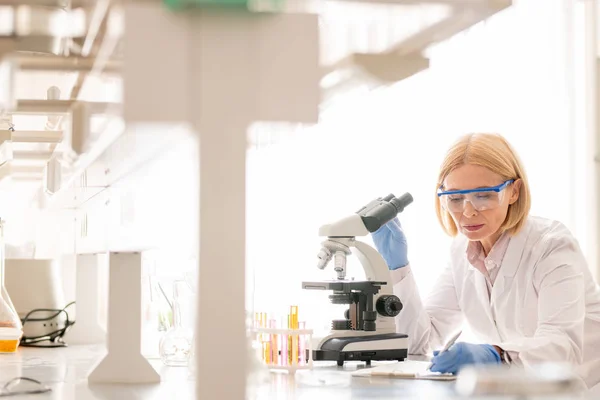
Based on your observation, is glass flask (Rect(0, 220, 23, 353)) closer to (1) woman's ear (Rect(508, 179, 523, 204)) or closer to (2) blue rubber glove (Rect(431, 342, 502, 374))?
(2) blue rubber glove (Rect(431, 342, 502, 374))

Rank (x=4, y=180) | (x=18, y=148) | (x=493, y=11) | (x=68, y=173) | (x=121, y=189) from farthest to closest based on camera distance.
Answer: (x=4, y=180) → (x=18, y=148) → (x=68, y=173) → (x=121, y=189) → (x=493, y=11)

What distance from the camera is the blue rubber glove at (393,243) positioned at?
254 cm

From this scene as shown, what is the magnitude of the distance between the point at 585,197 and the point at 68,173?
3977 millimetres

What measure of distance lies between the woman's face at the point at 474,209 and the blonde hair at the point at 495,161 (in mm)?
16

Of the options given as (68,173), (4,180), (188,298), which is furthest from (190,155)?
(4,180)

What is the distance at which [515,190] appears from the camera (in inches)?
98.4

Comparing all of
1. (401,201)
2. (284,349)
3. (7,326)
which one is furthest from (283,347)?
(7,326)

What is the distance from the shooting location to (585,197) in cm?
488

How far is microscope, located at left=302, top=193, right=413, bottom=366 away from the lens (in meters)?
2.13

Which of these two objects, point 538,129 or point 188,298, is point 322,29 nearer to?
point 188,298

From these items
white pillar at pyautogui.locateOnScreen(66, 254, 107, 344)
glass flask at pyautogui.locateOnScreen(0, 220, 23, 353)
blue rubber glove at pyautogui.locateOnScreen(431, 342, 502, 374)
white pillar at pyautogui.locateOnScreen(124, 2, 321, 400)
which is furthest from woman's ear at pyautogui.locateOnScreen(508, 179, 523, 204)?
white pillar at pyautogui.locateOnScreen(124, 2, 321, 400)

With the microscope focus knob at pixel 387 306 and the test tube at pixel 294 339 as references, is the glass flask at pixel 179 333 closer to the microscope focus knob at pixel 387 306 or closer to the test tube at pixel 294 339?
the test tube at pixel 294 339

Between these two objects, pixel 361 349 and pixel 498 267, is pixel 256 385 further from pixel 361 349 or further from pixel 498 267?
pixel 498 267

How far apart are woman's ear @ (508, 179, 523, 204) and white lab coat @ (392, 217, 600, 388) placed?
10 cm
